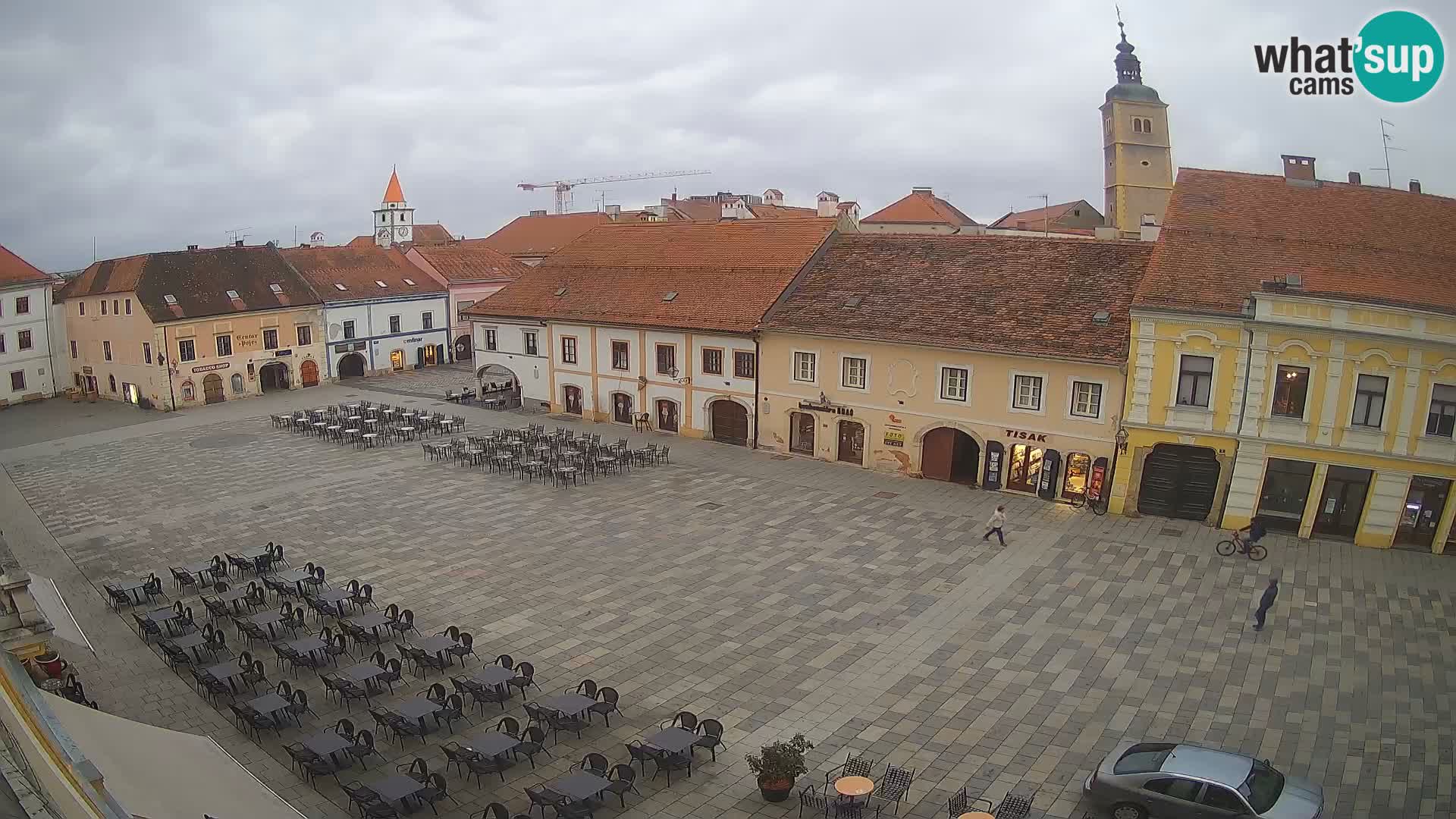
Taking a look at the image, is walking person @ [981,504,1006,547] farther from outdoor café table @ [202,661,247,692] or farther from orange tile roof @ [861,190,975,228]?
orange tile roof @ [861,190,975,228]

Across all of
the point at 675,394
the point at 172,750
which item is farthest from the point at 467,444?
the point at 172,750

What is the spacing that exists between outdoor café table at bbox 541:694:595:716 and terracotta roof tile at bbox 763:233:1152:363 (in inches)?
727

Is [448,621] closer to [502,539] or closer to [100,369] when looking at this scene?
[502,539]

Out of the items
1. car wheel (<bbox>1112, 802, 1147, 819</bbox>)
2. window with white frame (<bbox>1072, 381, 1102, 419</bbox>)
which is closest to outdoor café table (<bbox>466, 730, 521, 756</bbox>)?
car wheel (<bbox>1112, 802, 1147, 819</bbox>)

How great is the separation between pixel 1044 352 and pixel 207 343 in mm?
42021

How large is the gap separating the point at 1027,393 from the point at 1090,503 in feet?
12.8

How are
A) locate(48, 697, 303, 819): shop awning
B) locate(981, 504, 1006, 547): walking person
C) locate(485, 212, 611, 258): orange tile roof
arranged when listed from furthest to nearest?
1. locate(485, 212, 611, 258): orange tile roof
2. locate(981, 504, 1006, 547): walking person
3. locate(48, 697, 303, 819): shop awning

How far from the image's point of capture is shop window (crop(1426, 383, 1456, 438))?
78.4 ft

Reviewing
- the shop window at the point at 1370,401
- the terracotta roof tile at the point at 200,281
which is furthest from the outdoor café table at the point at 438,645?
the terracotta roof tile at the point at 200,281

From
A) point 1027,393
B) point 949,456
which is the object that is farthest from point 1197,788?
point 949,456

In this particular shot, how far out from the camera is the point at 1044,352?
1127 inches

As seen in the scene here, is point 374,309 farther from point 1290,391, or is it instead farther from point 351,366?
point 1290,391

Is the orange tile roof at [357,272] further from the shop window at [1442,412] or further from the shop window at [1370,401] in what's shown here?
the shop window at [1442,412]

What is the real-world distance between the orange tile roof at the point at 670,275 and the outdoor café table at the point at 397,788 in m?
23.5
